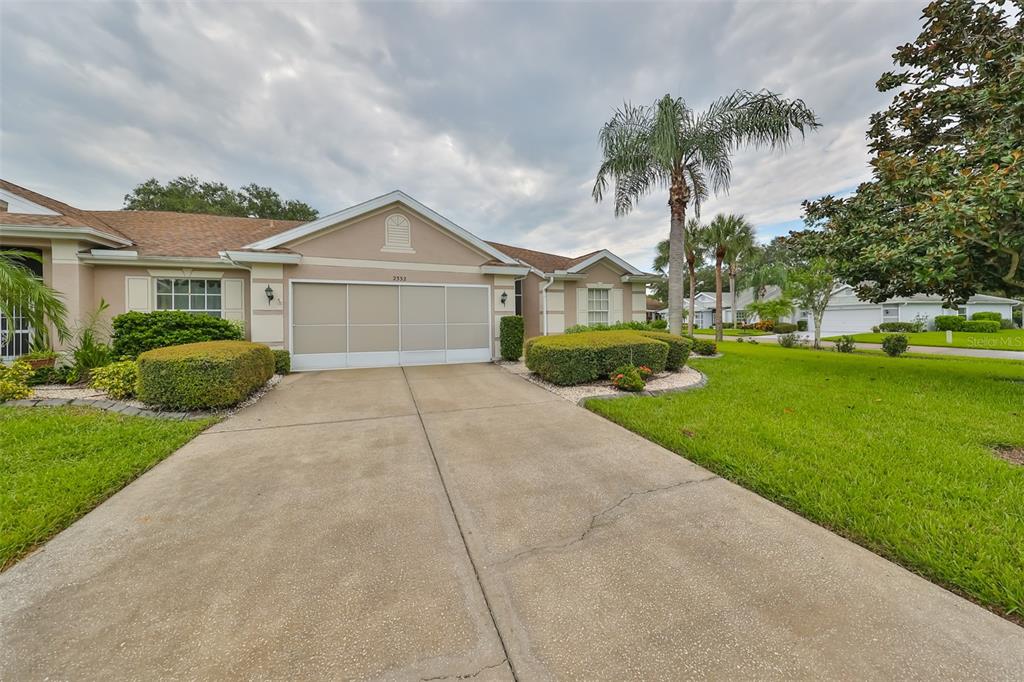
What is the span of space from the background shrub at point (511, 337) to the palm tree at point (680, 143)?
198 inches

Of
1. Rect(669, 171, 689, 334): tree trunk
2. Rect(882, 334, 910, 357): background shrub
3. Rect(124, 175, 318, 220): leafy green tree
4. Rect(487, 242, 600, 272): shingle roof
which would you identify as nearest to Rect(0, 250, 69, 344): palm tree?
Rect(487, 242, 600, 272): shingle roof

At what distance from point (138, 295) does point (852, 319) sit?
148 ft

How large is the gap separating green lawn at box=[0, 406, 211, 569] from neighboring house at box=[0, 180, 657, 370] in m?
4.73

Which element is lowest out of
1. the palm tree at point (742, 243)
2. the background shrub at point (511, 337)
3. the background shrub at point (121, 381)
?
the background shrub at point (121, 381)

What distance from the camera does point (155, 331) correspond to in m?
7.93

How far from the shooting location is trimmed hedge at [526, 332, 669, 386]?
7590 mm

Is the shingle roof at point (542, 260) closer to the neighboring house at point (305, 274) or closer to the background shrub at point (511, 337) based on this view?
the neighboring house at point (305, 274)

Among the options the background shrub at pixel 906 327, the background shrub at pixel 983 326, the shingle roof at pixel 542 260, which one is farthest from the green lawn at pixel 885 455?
the background shrub at pixel 983 326

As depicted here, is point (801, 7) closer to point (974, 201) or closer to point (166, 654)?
point (974, 201)

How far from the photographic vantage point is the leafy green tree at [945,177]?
5621 mm

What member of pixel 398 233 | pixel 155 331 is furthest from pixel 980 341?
pixel 155 331

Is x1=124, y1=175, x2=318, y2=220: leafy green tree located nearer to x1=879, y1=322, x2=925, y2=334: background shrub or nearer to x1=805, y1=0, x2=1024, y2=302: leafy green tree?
x1=805, y1=0, x2=1024, y2=302: leafy green tree

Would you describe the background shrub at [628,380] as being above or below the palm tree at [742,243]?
below

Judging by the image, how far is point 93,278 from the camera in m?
8.96
